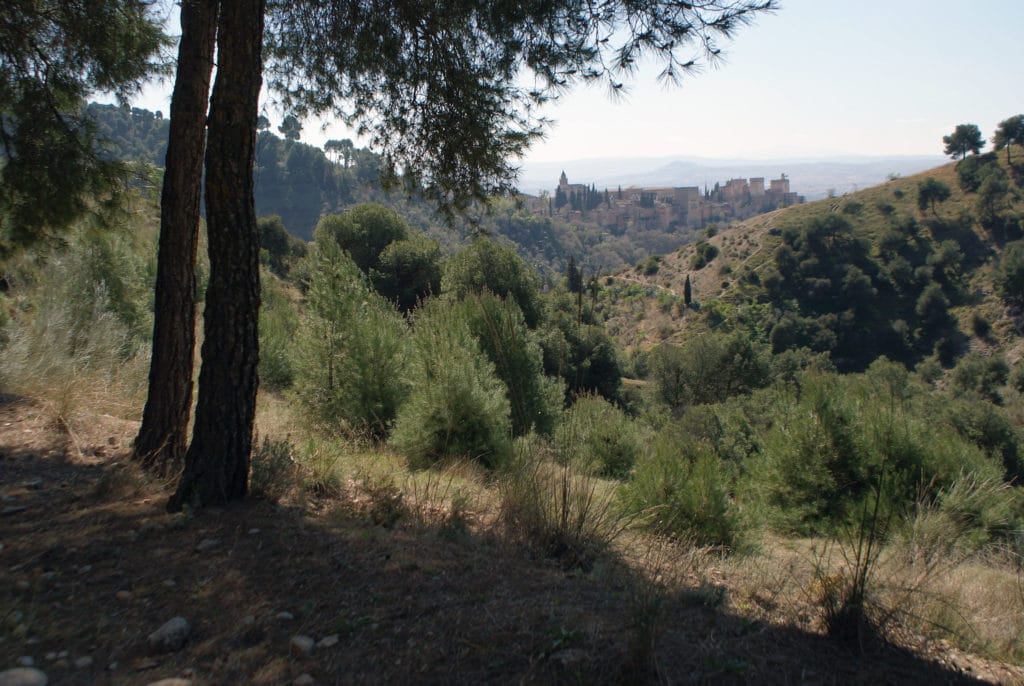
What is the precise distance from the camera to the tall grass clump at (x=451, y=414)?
693 centimetres

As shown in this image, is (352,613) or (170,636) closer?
(170,636)

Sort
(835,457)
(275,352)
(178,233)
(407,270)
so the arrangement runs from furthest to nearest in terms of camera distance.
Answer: (407,270)
(275,352)
(835,457)
(178,233)

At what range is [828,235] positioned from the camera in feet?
211

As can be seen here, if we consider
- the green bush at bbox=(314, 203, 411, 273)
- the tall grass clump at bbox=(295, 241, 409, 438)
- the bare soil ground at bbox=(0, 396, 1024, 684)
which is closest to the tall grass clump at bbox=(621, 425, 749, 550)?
the bare soil ground at bbox=(0, 396, 1024, 684)

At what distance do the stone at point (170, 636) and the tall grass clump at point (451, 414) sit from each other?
4.21 metres

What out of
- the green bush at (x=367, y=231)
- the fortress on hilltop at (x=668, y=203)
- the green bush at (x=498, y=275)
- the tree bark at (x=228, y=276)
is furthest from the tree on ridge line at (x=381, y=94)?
the fortress on hilltop at (x=668, y=203)

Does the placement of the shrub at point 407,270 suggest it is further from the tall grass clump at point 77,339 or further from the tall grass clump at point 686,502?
the tall grass clump at point 686,502

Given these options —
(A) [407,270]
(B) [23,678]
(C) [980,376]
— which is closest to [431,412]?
(B) [23,678]

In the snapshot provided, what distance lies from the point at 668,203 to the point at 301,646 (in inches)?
6559

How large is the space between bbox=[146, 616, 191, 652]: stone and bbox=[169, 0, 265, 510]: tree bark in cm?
132

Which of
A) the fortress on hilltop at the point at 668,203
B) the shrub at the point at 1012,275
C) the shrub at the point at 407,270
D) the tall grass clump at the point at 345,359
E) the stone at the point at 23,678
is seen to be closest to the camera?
the stone at the point at 23,678

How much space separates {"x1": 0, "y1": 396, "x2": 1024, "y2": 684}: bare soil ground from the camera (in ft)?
7.19

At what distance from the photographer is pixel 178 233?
4.40 meters

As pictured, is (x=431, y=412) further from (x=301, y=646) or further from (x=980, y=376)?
(x=980, y=376)
